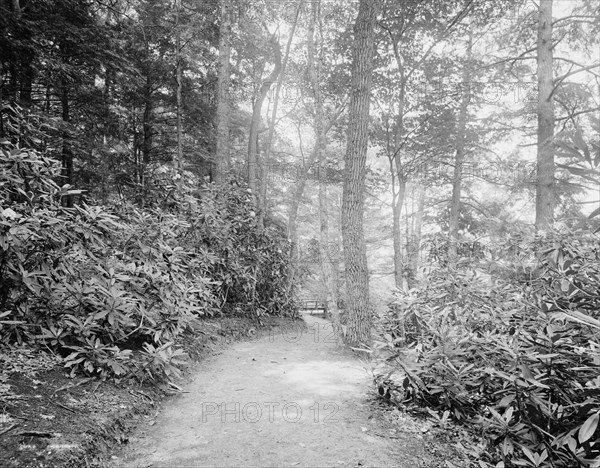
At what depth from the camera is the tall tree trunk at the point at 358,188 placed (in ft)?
20.4

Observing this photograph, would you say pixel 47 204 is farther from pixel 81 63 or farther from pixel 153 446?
pixel 81 63

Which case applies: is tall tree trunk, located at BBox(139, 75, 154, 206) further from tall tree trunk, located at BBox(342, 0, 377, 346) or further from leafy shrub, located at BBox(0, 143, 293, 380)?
tall tree trunk, located at BBox(342, 0, 377, 346)

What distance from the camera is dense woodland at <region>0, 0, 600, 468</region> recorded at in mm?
2998

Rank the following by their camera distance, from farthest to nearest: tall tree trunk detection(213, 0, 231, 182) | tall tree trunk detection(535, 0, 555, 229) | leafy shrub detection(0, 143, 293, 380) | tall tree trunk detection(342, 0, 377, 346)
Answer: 1. tall tree trunk detection(213, 0, 231, 182)
2. tall tree trunk detection(535, 0, 555, 229)
3. tall tree trunk detection(342, 0, 377, 346)
4. leafy shrub detection(0, 143, 293, 380)

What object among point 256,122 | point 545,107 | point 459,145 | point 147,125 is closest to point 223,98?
point 147,125

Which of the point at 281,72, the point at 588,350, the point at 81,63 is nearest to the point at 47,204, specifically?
the point at 588,350

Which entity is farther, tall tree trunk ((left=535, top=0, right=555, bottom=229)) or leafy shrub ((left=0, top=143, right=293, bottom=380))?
tall tree trunk ((left=535, top=0, right=555, bottom=229))

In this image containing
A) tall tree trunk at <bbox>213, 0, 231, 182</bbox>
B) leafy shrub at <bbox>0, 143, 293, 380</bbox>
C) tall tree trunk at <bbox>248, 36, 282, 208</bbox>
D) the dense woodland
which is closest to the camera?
the dense woodland

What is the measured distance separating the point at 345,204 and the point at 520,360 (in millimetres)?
4120

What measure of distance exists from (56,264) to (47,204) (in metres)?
0.78

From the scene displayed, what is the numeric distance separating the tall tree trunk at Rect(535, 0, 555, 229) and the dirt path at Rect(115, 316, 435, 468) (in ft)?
22.2

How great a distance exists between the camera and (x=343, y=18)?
10.5 m

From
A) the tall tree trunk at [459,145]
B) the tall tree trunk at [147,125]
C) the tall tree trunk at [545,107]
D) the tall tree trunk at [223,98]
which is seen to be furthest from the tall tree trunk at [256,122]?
the tall tree trunk at [545,107]

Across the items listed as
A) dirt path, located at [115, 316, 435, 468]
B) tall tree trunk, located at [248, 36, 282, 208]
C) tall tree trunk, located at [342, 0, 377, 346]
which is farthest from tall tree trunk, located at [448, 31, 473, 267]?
tall tree trunk, located at [248, 36, 282, 208]
